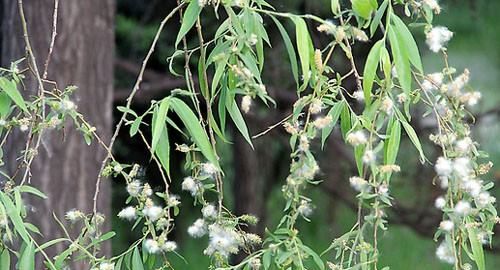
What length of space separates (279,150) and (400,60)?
4463mm

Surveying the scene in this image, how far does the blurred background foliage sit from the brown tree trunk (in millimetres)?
767

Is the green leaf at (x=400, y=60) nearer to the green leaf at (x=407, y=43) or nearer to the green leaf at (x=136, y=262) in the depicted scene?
the green leaf at (x=407, y=43)

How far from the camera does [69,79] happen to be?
312 centimetres

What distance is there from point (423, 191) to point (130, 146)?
1.73 metres

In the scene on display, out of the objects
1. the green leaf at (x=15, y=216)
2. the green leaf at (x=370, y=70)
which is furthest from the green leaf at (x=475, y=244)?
the green leaf at (x=15, y=216)

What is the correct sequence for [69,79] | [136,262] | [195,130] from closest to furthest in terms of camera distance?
→ [195,130]
[136,262]
[69,79]

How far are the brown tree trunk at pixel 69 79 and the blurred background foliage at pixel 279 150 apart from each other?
0.77m

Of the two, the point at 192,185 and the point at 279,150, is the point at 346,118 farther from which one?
the point at 279,150

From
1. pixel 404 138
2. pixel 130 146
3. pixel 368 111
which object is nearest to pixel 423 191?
pixel 404 138

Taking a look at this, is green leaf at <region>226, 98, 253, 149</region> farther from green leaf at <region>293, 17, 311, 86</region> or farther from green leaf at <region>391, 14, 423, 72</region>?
green leaf at <region>391, 14, 423, 72</region>

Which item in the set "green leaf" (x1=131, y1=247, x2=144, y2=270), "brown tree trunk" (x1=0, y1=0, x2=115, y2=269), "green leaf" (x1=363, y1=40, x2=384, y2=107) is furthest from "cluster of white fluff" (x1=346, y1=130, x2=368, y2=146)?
"brown tree trunk" (x1=0, y1=0, x2=115, y2=269)

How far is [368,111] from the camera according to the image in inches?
55.1

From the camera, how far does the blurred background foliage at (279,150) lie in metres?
4.39

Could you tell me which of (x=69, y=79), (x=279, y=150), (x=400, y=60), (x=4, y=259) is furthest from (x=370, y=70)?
(x=279, y=150)
